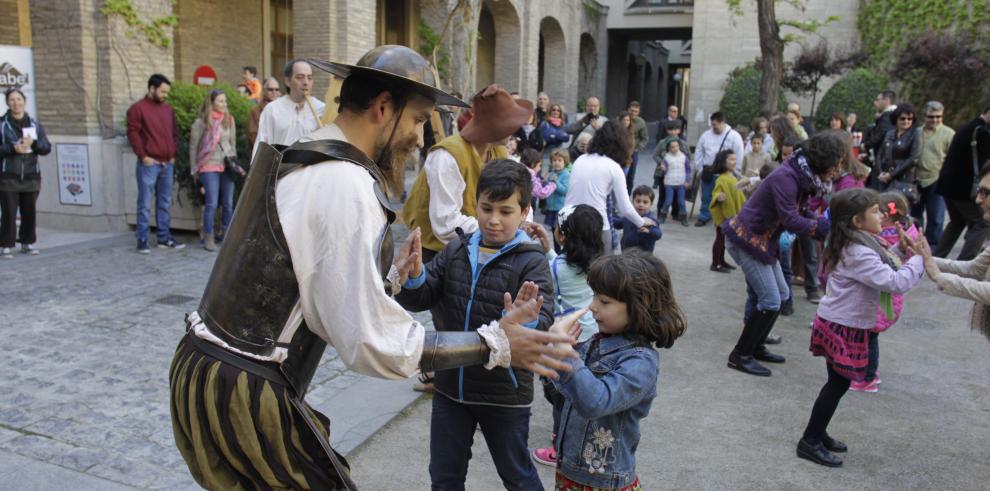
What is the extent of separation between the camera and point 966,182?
8703 mm

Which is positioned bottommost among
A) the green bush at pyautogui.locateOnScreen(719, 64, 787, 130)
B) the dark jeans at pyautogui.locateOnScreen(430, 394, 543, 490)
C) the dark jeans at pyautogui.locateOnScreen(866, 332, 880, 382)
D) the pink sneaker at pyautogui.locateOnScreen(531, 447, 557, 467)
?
the pink sneaker at pyautogui.locateOnScreen(531, 447, 557, 467)

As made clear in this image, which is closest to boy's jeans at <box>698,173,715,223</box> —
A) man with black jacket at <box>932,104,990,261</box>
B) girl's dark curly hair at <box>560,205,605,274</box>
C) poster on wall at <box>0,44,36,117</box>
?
man with black jacket at <box>932,104,990,261</box>

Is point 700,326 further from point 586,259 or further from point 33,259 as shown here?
point 33,259

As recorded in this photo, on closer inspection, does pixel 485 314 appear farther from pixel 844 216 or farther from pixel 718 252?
pixel 718 252

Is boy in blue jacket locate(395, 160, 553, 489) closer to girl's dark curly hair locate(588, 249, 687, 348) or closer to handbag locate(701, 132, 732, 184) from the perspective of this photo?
girl's dark curly hair locate(588, 249, 687, 348)

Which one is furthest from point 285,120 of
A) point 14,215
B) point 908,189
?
point 908,189

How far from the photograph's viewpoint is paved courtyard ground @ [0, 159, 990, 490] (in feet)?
12.8

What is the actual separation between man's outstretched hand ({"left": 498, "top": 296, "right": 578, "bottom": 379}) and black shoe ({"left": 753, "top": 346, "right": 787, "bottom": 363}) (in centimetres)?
425

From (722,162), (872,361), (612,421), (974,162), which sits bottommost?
(872,361)

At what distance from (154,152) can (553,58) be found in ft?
67.5

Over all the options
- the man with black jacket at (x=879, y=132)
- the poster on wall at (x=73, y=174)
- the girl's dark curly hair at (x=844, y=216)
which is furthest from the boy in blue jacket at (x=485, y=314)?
the man with black jacket at (x=879, y=132)

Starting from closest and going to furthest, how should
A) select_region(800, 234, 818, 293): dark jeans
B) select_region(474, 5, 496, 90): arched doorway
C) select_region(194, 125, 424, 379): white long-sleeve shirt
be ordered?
select_region(194, 125, 424, 379): white long-sleeve shirt → select_region(800, 234, 818, 293): dark jeans → select_region(474, 5, 496, 90): arched doorway

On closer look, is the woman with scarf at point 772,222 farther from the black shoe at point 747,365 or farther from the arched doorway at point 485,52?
the arched doorway at point 485,52

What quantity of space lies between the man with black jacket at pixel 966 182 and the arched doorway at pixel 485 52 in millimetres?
18002
